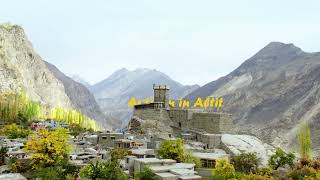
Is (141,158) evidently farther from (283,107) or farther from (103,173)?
(283,107)

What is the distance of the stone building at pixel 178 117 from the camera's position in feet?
249

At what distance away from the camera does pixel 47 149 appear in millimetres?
44281

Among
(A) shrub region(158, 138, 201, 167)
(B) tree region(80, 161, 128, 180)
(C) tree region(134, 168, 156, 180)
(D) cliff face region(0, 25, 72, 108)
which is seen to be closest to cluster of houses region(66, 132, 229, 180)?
(C) tree region(134, 168, 156, 180)

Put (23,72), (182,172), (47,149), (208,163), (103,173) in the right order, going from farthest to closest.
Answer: (23,72) < (208,163) < (47,149) < (182,172) < (103,173)

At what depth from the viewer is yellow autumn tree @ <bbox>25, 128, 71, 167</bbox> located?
1709 inches

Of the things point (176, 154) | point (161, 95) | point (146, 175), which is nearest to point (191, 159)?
point (176, 154)

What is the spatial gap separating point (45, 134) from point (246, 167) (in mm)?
23782

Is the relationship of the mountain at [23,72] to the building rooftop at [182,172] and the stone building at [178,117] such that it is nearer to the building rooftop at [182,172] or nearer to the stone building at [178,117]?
the stone building at [178,117]

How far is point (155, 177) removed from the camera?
36719 mm

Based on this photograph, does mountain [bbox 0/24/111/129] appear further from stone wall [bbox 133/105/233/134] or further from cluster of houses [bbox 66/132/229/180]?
cluster of houses [bbox 66/132/229/180]

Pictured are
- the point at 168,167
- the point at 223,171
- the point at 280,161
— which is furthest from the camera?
the point at 280,161

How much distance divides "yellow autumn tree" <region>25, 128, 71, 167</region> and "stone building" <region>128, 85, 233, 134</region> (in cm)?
3496

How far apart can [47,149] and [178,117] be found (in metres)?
39.3

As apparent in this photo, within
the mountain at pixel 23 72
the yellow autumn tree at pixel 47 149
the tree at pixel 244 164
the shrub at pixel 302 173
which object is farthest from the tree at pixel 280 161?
the mountain at pixel 23 72
